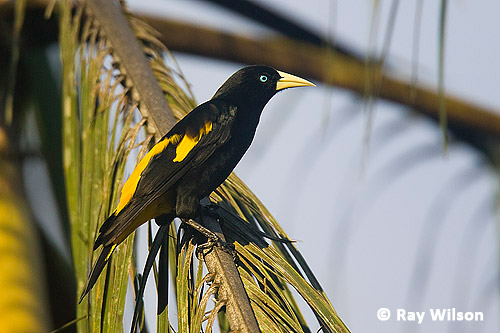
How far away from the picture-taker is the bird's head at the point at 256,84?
2611 mm

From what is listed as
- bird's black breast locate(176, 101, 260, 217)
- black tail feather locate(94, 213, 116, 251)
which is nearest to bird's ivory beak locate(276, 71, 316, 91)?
bird's black breast locate(176, 101, 260, 217)

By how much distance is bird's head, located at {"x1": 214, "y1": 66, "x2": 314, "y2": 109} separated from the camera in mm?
2611

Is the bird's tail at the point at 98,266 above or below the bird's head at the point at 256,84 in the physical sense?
below

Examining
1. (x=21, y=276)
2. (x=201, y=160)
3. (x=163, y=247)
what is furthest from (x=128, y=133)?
(x=21, y=276)

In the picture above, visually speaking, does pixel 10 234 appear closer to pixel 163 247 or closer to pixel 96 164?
pixel 96 164

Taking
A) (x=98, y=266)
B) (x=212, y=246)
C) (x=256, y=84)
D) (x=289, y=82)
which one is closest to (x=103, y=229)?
(x=98, y=266)

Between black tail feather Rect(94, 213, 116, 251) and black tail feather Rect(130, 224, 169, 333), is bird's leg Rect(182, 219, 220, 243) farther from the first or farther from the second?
black tail feather Rect(94, 213, 116, 251)

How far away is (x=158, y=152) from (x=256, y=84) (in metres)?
0.72

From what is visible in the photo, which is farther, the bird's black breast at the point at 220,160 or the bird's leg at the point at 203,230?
the bird's black breast at the point at 220,160

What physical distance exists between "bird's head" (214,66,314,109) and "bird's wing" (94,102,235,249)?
0.73ft

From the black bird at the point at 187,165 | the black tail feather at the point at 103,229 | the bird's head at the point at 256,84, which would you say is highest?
Answer: the bird's head at the point at 256,84

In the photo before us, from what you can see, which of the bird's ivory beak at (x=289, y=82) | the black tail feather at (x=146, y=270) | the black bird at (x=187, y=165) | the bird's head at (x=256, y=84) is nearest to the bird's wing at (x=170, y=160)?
the black bird at (x=187, y=165)

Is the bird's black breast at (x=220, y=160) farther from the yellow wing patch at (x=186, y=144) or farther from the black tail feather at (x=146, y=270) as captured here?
the black tail feather at (x=146, y=270)

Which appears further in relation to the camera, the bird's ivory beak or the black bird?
the bird's ivory beak
